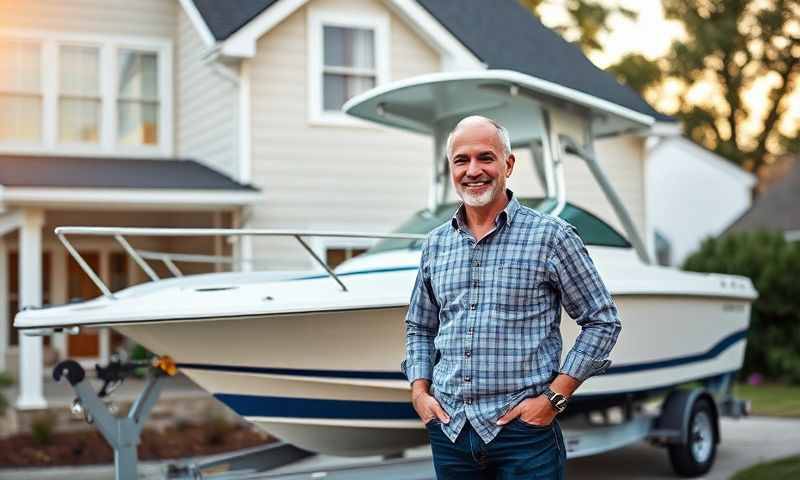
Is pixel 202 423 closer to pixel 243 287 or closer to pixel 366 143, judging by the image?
pixel 366 143

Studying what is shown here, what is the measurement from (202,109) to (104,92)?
139 centimetres

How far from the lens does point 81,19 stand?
539 inches

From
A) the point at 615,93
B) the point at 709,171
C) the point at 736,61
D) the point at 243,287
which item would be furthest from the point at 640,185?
the point at 736,61

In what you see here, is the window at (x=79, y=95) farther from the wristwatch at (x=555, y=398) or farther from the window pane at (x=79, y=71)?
the wristwatch at (x=555, y=398)

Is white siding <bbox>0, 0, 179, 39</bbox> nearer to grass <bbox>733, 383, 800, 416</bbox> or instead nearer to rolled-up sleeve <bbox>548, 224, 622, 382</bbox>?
grass <bbox>733, 383, 800, 416</bbox>

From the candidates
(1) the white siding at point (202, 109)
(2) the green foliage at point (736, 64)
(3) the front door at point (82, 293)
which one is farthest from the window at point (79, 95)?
(2) the green foliage at point (736, 64)

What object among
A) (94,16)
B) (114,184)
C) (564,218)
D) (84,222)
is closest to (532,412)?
(564,218)

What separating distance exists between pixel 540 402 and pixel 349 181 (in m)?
9.24

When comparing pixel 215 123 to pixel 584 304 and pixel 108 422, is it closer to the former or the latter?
pixel 108 422

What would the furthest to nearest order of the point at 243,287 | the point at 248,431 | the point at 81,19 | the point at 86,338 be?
the point at 86,338 < the point at 81,19 < the point at 248,431 < the point at 243,287

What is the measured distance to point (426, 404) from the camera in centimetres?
384

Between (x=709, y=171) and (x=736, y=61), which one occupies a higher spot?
(x=736, y=61)

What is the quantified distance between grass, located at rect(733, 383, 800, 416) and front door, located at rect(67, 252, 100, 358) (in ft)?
27.0

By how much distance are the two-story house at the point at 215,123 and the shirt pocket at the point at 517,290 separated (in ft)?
22.4
